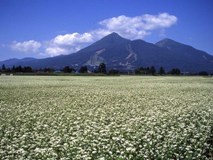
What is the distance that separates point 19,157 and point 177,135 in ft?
19.0

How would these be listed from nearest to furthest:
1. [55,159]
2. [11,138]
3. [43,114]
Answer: [55,159], [11,138], [43,114]

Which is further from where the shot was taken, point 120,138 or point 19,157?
point 120,138

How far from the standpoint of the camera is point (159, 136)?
1167cm

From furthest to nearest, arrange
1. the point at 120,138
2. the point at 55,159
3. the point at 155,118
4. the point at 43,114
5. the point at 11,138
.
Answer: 1. the point at 43,114
2. the point at 155,118
3. the point at 11,138
4. the point at 120,138
5. the point at 55,159

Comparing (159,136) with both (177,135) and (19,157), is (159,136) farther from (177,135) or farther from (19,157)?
(19,157)

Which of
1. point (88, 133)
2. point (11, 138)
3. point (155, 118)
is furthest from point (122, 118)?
point (11, 138)

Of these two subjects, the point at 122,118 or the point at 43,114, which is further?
the point at 43,114

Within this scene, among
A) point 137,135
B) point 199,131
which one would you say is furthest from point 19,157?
point 199,131

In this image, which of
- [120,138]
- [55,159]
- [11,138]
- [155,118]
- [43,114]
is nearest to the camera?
[55,159]

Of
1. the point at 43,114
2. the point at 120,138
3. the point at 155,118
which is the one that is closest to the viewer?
the point at 120,138

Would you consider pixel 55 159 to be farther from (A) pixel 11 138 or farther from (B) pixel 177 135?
(B) pixel 177 135

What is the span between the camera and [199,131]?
13.2 meters

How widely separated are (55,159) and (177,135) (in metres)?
4.93

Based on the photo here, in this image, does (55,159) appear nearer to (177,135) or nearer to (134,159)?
(134,159)
